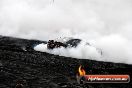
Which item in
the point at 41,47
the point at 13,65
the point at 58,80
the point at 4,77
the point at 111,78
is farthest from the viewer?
the point at 41,47

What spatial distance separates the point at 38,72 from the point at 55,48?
2501 inches

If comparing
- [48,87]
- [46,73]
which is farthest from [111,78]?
[46,73]

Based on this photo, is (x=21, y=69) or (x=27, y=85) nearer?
(x=27, y=85)

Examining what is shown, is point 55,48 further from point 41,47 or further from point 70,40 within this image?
point 70,40

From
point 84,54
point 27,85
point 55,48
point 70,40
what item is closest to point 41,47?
point 55,48

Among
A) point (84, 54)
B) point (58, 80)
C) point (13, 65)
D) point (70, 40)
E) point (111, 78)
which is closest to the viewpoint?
point (111, 78)

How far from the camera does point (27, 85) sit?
52656mm

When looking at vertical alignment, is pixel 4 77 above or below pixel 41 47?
below

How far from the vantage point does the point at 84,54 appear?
159000 millimetres

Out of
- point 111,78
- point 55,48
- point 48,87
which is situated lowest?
point 48,87

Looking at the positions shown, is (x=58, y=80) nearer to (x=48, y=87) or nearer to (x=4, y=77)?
(x=48, y=87)

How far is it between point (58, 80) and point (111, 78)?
30980mm

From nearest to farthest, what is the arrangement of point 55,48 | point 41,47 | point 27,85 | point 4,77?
point 27,85 < point 4,77 < point 55,48 < point 41,47

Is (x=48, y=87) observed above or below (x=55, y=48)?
below
